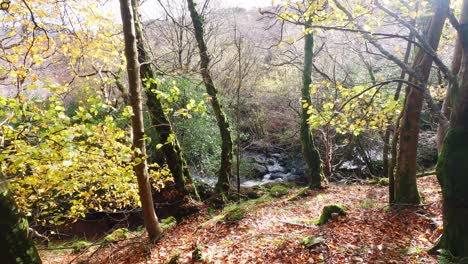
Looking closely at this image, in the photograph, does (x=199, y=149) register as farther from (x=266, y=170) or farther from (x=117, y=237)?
(x=117, y=237)

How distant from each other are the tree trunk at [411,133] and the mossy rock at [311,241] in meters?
2.18

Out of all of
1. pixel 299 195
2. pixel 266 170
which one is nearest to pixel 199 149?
pixel 266 170

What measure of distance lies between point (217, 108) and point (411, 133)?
6222 millimetres

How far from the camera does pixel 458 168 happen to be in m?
3.36

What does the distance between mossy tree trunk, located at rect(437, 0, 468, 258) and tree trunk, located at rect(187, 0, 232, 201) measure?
713 cm

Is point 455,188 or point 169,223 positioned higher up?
point 455,188

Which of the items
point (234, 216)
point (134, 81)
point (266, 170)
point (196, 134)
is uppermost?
point (134, 81)

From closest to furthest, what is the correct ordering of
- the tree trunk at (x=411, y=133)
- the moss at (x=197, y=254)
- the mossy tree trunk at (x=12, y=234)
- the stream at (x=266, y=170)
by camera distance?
the mossy tree trunk at (x=12, y=234) < the tree trunk at (x=411, y=133) < the moss at (x=197, y=254) < the stream at (x=266, y=170)

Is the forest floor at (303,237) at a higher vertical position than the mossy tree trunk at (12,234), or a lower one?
lower

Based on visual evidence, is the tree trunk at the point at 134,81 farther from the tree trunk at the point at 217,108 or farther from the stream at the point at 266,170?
the stream at the point at 266,170

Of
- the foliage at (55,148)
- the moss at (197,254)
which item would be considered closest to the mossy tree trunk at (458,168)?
the moss at (197,254)

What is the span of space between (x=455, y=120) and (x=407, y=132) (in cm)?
248

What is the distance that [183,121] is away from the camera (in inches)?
569

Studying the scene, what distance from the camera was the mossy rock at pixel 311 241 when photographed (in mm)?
4883
